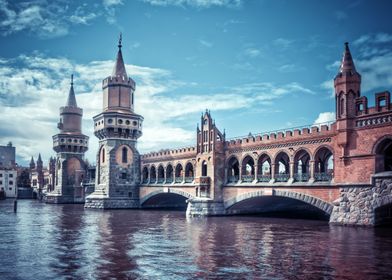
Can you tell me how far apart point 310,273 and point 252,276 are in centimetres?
229

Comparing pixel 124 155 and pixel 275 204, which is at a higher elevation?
pixel 124 155

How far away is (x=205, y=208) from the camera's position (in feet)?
136

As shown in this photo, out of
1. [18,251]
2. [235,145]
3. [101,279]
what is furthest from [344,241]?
[235,145]

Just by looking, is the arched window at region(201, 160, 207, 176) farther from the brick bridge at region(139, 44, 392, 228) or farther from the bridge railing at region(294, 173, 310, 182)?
the bridge railing at region(294, 173, 310, 182)

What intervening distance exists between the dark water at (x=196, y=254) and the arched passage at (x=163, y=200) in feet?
89.2

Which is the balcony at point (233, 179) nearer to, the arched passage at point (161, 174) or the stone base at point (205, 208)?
the stone base at point (205, 208)

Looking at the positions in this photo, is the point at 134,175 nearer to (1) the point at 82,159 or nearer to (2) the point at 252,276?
(1) the point at 82,159

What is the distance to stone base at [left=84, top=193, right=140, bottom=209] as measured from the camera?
54.6 m

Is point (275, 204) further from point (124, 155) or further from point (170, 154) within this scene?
point (124, 155)

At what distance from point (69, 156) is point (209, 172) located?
40582 mm

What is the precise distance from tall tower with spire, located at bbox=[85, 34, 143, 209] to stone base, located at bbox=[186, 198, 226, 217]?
1730cm

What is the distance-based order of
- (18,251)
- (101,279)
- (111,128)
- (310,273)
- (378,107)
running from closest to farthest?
(101,279) < (310,273) < (18,251) < (378,107) < (111,128)

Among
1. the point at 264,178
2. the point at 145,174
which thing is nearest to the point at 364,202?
the point at 264,178

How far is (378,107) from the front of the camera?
92.9ft
